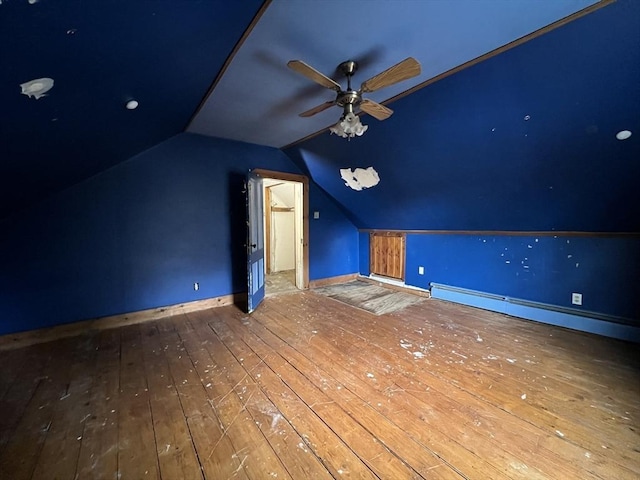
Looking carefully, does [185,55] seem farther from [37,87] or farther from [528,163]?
[528,163]

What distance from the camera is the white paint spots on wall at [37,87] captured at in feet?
4.23

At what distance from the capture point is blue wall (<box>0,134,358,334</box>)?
2.78 meters

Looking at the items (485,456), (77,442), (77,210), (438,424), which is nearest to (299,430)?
(438,424)

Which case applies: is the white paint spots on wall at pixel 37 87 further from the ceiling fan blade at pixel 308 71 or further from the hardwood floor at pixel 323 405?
the hardwood floor at pixel 323 405

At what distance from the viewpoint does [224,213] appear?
156 inches

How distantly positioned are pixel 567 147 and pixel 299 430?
3.12 metres

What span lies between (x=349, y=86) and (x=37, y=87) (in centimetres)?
188

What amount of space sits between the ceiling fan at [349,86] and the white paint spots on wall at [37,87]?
129 centimetres

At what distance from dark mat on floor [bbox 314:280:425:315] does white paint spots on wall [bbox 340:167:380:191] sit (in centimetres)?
183

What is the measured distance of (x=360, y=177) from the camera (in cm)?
411

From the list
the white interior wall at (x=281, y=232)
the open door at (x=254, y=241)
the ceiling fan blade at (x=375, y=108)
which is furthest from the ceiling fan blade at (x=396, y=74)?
the white interior wall at (x=281, y=232)

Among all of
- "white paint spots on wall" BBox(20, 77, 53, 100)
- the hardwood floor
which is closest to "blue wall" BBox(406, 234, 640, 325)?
the hardwood floor

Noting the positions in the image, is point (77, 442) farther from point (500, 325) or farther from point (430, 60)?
point (500, 325)

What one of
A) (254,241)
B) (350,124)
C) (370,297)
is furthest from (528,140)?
(254,241)
